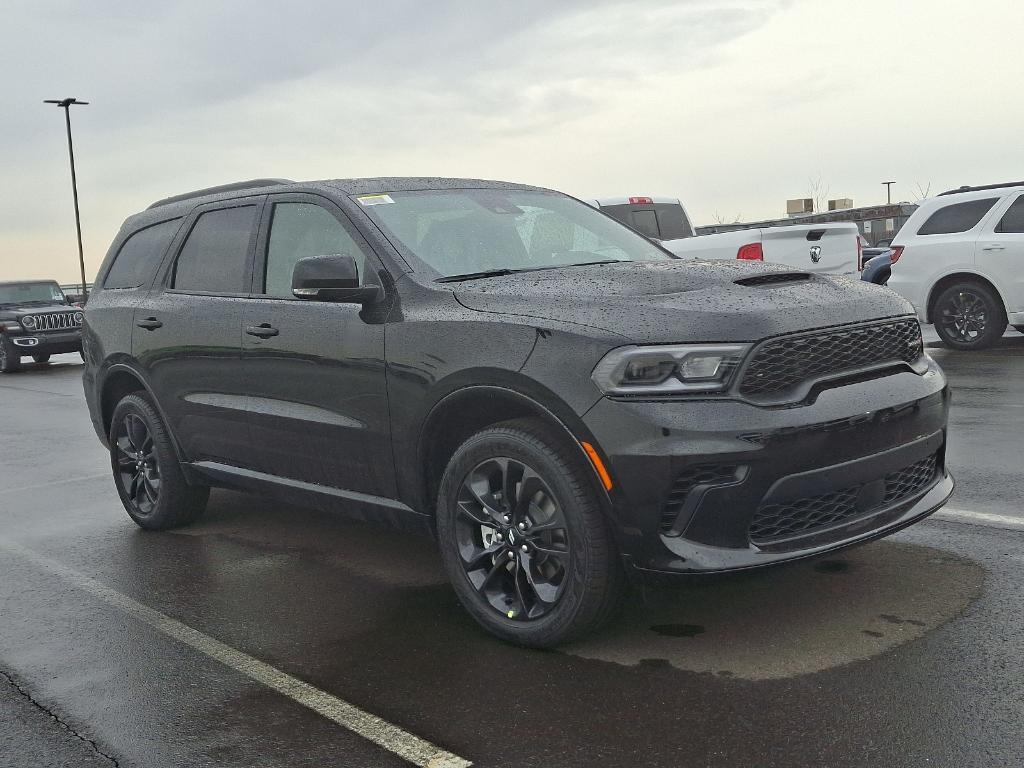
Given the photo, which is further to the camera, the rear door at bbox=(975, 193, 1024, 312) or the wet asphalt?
the rear door at bbox=(975, 193, 1024, 312)

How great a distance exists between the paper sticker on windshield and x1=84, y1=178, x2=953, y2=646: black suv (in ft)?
0.04

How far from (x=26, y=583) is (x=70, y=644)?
3.73 ft

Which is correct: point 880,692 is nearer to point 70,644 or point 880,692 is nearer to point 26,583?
point 70,644

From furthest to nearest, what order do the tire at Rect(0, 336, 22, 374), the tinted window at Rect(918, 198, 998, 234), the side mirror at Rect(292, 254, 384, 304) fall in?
the tire at Rect(0, 336, 22, 374)
the tinted window at Rect(918, 198, 998, 234)
the side mirror at Rect(292, 254, 384, 304)

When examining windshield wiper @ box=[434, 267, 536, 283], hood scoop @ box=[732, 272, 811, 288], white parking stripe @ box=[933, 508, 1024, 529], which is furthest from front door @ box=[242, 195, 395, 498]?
white parking stripe @ box=[933, 508, 1024, 529]

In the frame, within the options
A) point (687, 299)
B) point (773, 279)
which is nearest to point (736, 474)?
point (687, 299)

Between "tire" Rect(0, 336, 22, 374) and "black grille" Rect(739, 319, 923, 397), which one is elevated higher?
"black grille" Rect(739, 319, 923, 397)

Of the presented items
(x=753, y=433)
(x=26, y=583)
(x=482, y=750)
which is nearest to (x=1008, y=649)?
(x=753, y=433)

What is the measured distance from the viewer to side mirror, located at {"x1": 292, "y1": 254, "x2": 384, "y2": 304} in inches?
176

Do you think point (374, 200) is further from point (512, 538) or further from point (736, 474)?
point (736, 474)

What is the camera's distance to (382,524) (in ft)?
15.6

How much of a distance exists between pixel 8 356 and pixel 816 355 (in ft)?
66.2

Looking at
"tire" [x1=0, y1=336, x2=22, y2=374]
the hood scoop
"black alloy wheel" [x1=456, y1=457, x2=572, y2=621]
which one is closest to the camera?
"black alloy wheel" [x1=456, y1=457, x2=572, y2=621]

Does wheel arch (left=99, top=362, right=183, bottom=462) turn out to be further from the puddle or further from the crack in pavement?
the puddle
